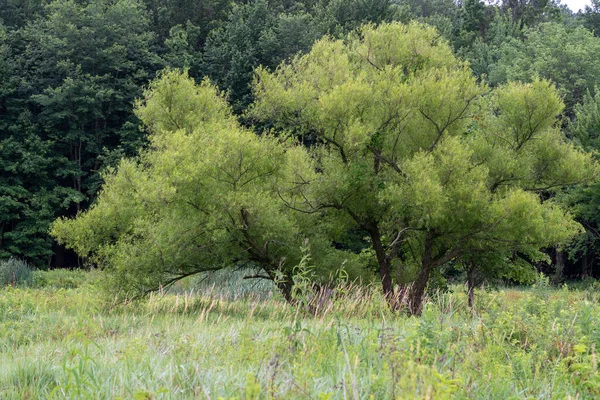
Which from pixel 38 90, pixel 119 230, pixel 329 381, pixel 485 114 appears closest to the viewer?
pixel 329 381

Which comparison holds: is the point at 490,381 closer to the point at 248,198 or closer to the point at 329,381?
the point at 329,381

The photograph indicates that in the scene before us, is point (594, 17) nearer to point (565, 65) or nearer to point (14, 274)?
point (565, 65)

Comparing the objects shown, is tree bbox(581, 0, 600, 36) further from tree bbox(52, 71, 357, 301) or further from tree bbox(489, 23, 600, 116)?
tree bbox(52, 71, 357, 301)

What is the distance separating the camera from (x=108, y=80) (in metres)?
35.6

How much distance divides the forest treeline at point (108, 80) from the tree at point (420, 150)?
11.5m

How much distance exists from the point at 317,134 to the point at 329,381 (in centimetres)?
1315

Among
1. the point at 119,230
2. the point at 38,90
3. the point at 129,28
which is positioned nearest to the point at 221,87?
the point at 129,28

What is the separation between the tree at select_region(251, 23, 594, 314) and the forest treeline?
1155 centimetres

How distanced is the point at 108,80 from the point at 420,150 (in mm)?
26082

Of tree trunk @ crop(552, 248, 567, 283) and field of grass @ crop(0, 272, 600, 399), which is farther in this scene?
tree trunk @ crop(552, 248, 567, 283)

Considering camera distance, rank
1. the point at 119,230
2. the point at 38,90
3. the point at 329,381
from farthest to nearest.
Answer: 1. the point at 38,90
2. the point at 119,230
3. the point at 329,381

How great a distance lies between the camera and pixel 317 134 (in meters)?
16.1

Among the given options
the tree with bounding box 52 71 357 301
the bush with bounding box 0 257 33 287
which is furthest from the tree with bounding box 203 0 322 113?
the tree with bounding box 52 71 357 301

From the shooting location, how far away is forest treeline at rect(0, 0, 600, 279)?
31625mm
